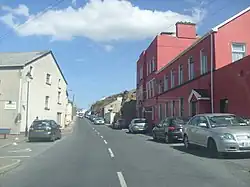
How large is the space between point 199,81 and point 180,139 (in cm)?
673

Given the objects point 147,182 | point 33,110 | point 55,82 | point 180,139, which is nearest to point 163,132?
point 180,139

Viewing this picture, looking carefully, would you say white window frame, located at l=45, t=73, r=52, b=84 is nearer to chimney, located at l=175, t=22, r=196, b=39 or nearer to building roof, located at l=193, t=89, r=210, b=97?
chimney, located at l=175, t=22, r=196, b=39

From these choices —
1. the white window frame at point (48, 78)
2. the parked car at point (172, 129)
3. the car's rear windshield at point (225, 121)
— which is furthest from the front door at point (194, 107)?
the white window frame at point (48, 78)

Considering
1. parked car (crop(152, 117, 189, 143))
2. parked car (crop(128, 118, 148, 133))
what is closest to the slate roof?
parked car (crop(128, 118, 148, 133))

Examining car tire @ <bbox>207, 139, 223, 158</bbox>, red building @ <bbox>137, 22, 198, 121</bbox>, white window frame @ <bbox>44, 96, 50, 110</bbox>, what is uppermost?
red building @ <bbox>137, 22, 198, 121</bbox>

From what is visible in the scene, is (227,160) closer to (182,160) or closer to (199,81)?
(182,160)

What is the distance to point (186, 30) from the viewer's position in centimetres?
4253

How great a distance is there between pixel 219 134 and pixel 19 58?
2737 centimetres

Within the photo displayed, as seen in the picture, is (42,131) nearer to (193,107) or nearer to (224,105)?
(193,107)

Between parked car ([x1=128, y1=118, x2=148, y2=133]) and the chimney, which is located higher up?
the chimney

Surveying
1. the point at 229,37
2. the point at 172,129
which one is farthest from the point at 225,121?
the point at 229,37

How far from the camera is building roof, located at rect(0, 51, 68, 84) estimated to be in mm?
33319

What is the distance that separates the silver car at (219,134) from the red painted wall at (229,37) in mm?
8901

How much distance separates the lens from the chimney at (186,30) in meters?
42.2
